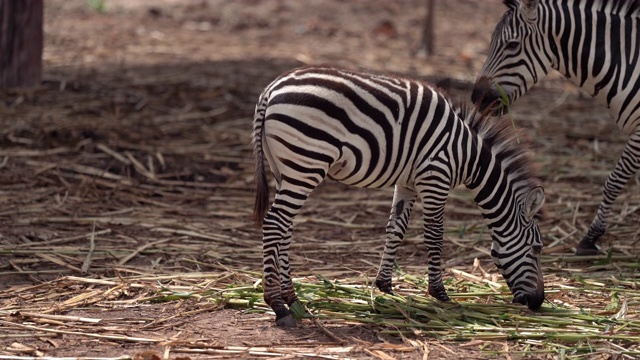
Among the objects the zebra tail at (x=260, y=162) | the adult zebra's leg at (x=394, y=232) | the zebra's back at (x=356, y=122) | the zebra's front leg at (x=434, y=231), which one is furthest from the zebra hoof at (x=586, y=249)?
the zebra tail at (x=260, y=162)

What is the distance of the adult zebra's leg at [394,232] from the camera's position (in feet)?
21.6

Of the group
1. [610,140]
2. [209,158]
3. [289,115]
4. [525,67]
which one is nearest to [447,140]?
[289,115]

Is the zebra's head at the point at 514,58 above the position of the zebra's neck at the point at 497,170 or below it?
above

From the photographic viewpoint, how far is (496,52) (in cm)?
799

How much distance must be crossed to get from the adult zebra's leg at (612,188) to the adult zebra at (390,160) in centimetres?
163

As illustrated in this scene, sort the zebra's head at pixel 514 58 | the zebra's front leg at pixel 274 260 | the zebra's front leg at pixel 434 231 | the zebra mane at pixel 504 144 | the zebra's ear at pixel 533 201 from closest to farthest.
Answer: the zebra's front leg at pixel 274 260 → the zebra's front leg at pixel 434 231 → the zebra's ear at pixel 533 201 → the zebra mane at pixel 504 144 → the zebra's head at pixel 514 58

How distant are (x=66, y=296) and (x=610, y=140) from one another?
7289 millimetres

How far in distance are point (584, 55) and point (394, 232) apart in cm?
250

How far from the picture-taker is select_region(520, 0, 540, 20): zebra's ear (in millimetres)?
7697

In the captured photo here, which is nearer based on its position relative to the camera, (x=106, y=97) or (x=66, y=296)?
(x=66, y=296)

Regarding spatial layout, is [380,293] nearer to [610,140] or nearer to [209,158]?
[209,158]

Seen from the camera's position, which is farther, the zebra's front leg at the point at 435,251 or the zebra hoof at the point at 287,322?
the zebra's front leg at the point at 435,251

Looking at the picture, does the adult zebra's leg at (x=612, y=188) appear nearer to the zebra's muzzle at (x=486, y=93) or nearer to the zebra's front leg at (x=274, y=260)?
the zebra's muzzle at (x=486, y=93)

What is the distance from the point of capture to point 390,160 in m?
6.05
